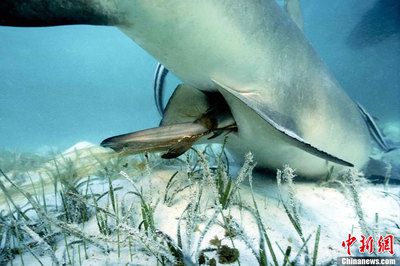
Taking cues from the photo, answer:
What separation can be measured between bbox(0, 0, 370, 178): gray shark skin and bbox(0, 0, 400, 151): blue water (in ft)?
32.3

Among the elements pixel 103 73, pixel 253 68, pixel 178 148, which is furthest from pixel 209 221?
pixel 103 73

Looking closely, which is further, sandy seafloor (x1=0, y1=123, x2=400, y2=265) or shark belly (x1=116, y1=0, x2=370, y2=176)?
shark belly (x1=116, y1=0, x2=370, y2=176)

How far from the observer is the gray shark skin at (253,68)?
5.40 ft

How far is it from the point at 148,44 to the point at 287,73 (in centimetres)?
105

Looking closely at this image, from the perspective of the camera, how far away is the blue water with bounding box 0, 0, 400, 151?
71.5 feet

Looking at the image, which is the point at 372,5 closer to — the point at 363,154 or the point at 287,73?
the point at 363,154

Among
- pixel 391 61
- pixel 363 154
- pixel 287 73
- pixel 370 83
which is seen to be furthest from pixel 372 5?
pixel 287 73

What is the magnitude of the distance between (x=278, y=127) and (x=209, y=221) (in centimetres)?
70

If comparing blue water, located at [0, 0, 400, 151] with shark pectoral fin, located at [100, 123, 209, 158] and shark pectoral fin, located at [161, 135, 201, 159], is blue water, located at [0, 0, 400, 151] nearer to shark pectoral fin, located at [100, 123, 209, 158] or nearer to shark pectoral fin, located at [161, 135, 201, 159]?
shark pectoral fin, located at [100, 123, 209, 158]

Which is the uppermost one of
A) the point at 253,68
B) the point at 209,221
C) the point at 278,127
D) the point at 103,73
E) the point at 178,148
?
the point at 103,73

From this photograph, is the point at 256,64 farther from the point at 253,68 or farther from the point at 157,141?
the point at 157,141

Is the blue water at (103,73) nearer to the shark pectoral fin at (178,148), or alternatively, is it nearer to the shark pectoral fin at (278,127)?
the shark pectoral fin at (178,148)

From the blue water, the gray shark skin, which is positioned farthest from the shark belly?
the blue water

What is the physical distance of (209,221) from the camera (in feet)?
4.67
